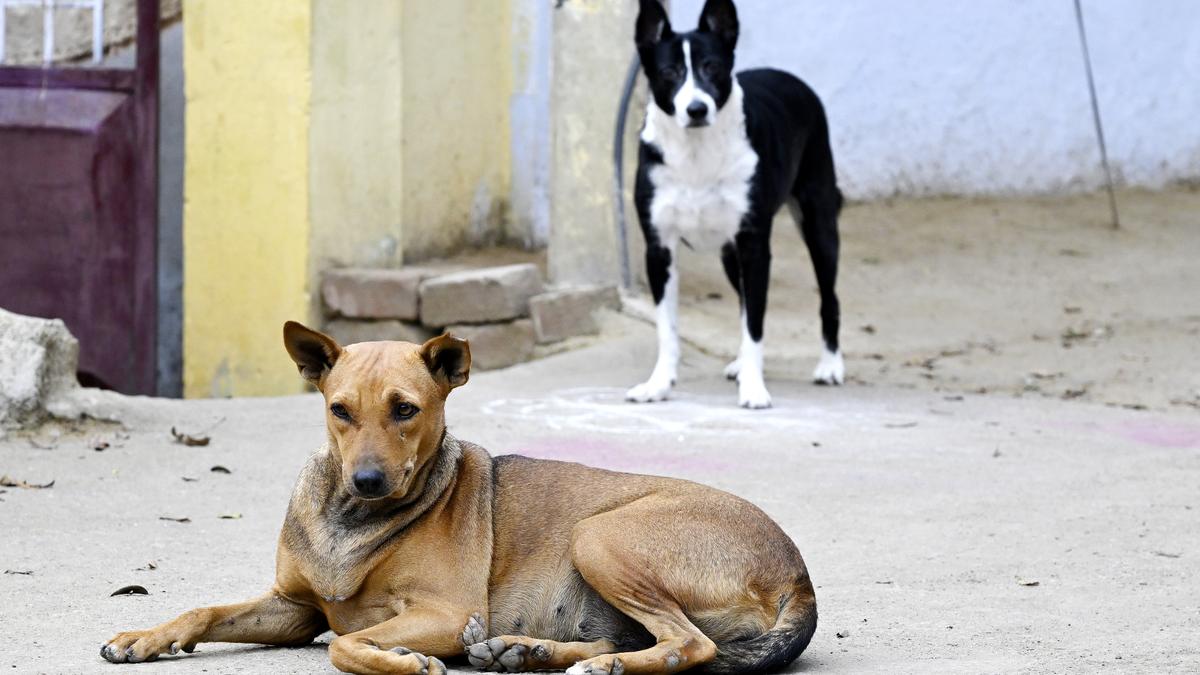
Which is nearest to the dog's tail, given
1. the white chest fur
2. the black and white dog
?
the black and white dog

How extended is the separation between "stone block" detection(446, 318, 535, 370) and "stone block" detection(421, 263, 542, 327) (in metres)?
0.05

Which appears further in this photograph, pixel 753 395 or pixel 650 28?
pixel 650 28

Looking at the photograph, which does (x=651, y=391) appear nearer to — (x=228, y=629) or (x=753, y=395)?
(x=753, y=395)

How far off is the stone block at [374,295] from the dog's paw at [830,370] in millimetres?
2450

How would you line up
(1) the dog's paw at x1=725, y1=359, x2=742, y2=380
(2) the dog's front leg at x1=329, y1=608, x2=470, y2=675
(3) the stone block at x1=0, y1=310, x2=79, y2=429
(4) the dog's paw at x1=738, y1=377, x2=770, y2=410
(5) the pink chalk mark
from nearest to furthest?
(2) the dog's front leg at x1=329, y1=608, x2=470, y2=675 → (3) the stone block at x1=0, y1=310, x2=79, y2=429 → (5) the pink chalk mark → (4) the dog's paw at x1=738, y1=377, x2=770, y2=410 → (1) the dog's paw at x1=725, y1=359, x2=742, y2=380

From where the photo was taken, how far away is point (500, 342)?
9.34 meters

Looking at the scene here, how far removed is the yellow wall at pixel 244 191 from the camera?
370 inches

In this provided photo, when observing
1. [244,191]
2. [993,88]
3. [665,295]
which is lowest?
[665,295]

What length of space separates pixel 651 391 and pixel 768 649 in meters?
4.10

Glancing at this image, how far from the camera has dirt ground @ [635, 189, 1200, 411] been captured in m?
8.86

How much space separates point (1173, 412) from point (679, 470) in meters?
2.84

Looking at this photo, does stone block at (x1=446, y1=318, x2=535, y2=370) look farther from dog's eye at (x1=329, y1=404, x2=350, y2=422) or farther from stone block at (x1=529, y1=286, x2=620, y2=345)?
dog's eye at (x1=329, y1=404, x2=350, y2=422)

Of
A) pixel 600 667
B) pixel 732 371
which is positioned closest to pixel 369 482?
pixel 600 667

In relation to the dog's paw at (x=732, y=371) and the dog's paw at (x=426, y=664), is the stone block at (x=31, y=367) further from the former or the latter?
the dog's paw at (x=426, y=664)
